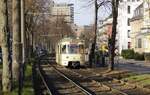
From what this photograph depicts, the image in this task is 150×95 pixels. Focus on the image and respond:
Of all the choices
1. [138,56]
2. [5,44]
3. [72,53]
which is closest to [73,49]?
[72,53]

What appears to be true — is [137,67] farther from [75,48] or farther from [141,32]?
[141,32]

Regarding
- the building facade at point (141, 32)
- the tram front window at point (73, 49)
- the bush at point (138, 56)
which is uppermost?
the building facade at point (141, 32)

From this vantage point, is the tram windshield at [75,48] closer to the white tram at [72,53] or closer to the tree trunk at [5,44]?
the white tram at [72,53]

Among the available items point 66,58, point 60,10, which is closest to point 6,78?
point 66,58

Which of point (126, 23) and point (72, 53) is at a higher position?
point (126, 23)

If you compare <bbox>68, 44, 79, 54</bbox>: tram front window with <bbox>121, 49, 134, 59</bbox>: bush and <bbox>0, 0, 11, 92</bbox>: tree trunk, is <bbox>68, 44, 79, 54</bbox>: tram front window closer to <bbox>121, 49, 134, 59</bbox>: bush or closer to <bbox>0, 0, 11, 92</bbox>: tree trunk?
<bbox>0, 0, 11, 92</bbox>: tree trunk

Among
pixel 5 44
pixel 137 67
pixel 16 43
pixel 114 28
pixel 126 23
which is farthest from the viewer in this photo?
pixel 126 23

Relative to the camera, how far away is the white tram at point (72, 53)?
53562 millimetres

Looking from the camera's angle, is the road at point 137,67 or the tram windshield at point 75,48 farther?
the tram windshield at point 75,48

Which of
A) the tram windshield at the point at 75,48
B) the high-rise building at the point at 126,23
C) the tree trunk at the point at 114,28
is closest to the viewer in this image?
the tree trunk at the point at 114,28

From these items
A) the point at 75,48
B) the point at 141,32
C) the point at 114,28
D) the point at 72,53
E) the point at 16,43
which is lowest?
the point at 72,53

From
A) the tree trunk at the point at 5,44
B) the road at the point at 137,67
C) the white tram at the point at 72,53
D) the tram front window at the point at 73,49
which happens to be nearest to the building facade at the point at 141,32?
the road at the point at 137,67

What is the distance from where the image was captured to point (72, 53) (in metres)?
54.0

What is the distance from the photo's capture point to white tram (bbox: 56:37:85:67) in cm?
5356
